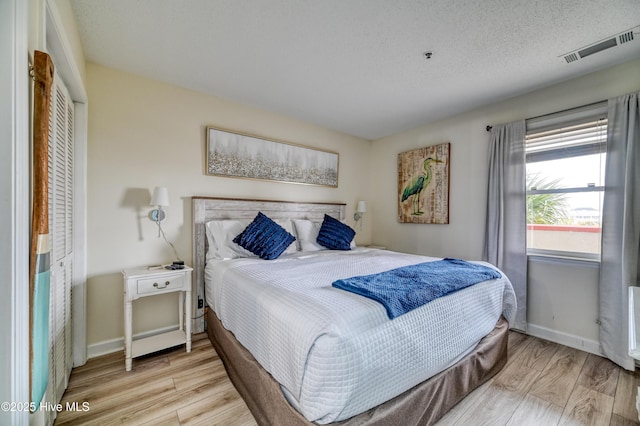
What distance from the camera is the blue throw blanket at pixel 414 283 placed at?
1.38 metres

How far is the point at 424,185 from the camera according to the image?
367cm

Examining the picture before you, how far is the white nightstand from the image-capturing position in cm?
204

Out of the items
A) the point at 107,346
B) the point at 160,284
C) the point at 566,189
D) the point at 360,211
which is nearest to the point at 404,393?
the point at 160,284

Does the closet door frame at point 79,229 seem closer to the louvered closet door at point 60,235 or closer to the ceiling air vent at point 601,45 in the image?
the louvered closet door at point 60,235

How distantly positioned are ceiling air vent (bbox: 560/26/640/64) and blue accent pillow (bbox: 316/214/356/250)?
259 centimetres

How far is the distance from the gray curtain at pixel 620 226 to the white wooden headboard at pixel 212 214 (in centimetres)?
310

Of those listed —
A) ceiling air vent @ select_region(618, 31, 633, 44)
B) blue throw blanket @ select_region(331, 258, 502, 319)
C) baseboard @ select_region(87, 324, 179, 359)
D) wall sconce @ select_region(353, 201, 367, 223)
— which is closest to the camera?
blue throw blanket @ select_region(331, 258, 502, 319)

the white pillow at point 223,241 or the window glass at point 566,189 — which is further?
the white pillow at point 223,241

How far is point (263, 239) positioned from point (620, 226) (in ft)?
10.3

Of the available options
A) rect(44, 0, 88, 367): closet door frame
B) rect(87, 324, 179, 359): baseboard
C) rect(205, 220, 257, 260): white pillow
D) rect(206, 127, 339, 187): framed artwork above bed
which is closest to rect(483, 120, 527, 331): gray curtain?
rect(206, 127, 339, 187): framed artwork above bed

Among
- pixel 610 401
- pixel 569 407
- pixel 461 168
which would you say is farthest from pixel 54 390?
pixel 461 168

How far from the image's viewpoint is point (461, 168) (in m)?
3.30

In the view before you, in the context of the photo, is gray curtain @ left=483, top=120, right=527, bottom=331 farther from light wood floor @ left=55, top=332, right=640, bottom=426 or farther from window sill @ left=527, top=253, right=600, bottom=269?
light wood floor @ left=55, top=332, right=640, bottom=426

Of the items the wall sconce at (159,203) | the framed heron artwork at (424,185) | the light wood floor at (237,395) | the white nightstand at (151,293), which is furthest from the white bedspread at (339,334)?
the framed heron artwork at (424,185)
